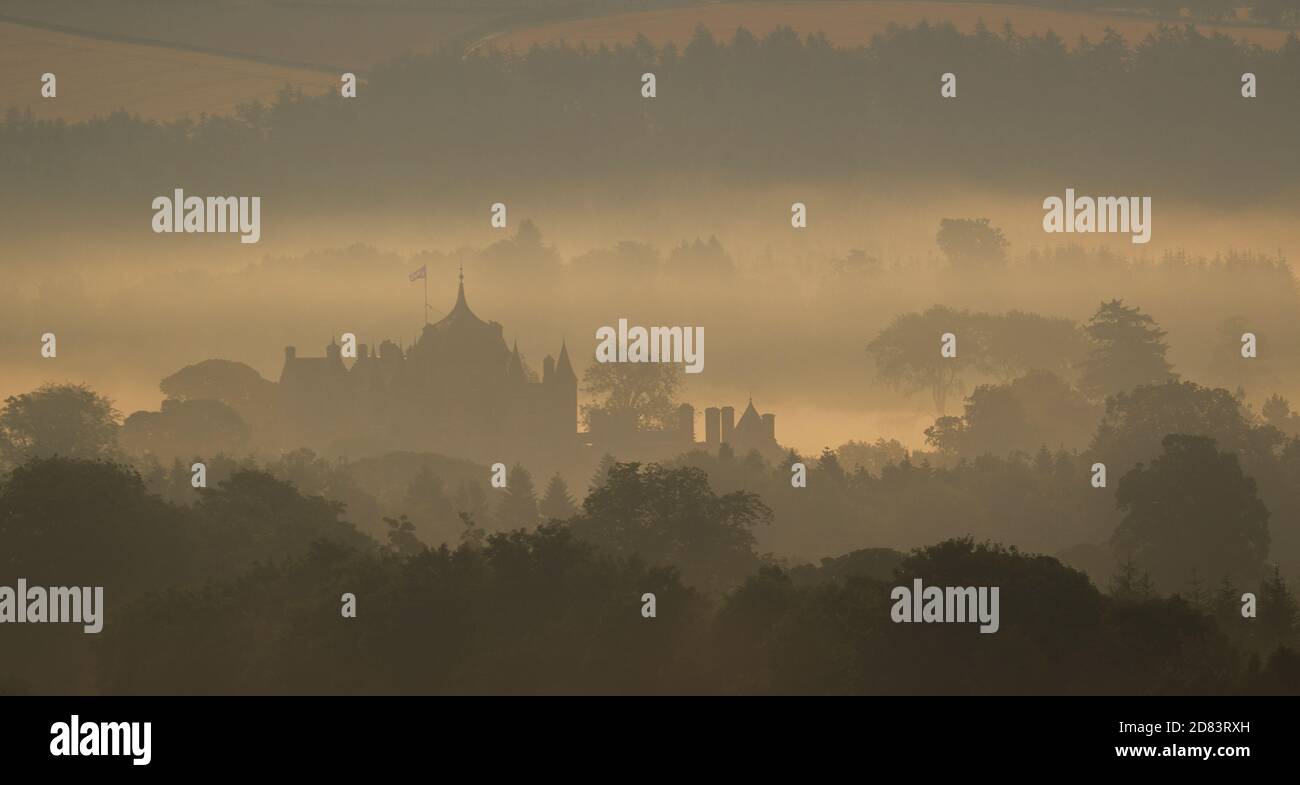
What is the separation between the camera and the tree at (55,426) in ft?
614

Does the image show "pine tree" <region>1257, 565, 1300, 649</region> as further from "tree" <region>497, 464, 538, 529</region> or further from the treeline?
"tree" <region>497, 464, 538, 529</region>

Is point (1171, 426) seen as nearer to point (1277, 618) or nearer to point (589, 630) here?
point (1277, 618)

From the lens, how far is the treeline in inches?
3716

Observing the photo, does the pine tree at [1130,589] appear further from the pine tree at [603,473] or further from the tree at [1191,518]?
the pine tree at [603,473]

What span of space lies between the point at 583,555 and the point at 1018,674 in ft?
68.4

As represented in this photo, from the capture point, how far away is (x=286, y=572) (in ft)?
361

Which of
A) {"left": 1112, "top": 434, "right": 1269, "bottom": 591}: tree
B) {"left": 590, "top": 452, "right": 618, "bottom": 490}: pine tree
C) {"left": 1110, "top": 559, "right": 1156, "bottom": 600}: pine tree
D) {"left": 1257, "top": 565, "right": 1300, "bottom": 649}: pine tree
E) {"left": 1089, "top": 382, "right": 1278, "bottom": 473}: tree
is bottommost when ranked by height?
{"left": 1257, "top": 565, "right": 1300, "bottom": 649}: pine tree

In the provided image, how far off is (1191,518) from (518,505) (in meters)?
40.2

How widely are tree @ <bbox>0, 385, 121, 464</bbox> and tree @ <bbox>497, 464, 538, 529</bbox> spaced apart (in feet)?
97.1

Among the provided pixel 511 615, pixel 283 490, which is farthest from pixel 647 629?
pixel 283 490

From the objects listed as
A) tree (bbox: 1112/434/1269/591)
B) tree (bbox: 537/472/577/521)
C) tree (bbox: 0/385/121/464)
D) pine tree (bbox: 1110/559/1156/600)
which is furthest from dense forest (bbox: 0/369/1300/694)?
tree (bbox: 0/385/121/464)
